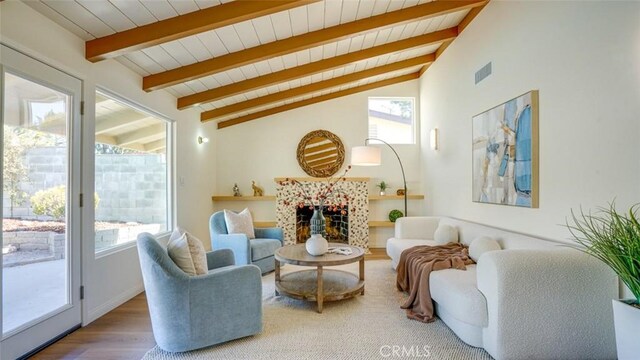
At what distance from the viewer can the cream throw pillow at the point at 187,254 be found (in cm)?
232

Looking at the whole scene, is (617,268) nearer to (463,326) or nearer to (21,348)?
(463,326)

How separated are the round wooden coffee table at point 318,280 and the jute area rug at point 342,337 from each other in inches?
4.8

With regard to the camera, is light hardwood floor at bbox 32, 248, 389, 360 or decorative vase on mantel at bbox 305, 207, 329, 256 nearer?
light hardwood floor at bbox 32, 248, 389, 360

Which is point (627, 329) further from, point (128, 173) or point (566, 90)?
point (128, 173)

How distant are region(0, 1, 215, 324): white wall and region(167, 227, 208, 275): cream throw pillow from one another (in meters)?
0.89

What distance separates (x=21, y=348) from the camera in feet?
6.90

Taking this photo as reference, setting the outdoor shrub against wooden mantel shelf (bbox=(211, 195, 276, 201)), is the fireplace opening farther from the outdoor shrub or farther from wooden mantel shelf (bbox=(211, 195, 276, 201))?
the outdoor shrub

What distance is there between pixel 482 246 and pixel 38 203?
3535 mm

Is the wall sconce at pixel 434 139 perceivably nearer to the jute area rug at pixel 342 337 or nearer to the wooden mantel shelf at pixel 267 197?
the wooden mantel shelf at pixel 267 197

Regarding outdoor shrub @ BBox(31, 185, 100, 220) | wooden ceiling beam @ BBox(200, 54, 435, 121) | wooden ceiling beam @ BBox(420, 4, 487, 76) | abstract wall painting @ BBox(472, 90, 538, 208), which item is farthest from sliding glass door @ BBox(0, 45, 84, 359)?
wooden ceiling beam @ BBox(420, 4, 487, 76)

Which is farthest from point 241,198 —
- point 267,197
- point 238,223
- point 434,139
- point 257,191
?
point 434,139

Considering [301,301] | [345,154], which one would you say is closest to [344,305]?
[301,301]

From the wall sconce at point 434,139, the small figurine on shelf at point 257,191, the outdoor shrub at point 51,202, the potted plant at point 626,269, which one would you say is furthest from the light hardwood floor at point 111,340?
the wall sconce at point 434,139

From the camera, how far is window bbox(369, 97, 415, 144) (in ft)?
19.6
